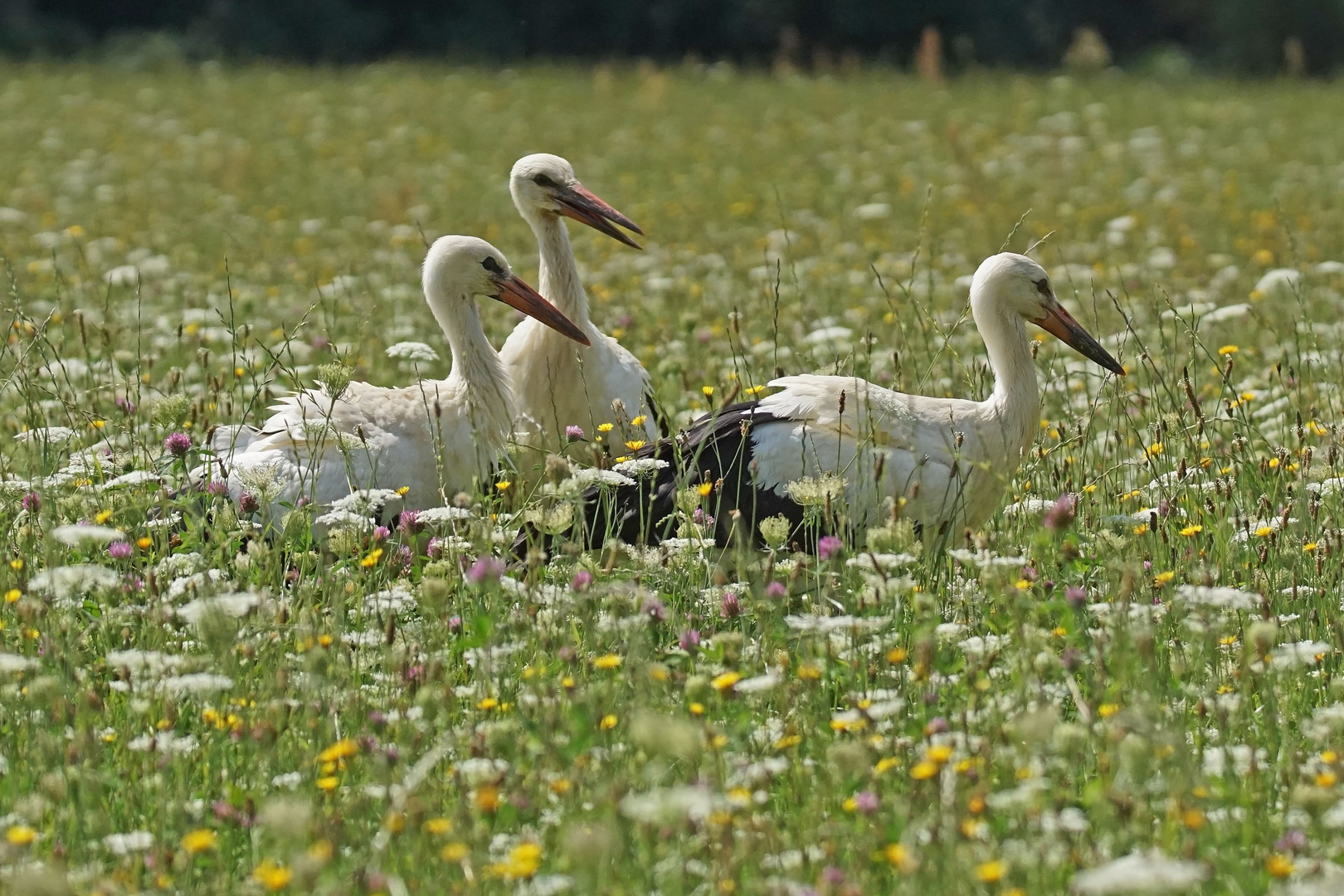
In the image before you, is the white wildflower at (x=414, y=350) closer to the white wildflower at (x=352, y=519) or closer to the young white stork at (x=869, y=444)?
the young white stork at (x=869, y=444)

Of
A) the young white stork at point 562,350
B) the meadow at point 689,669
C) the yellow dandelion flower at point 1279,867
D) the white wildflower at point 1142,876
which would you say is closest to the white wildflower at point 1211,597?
the meadow at point 689,669

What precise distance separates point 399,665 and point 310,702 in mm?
166

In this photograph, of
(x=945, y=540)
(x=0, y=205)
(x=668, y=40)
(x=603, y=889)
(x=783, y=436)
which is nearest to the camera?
(x=603, y=889)

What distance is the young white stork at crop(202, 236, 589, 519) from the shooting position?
4633mm

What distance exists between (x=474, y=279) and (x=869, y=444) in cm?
160

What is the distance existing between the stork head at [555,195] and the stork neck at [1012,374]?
58.3 inches

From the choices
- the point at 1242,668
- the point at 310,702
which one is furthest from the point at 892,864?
the point at 310,702

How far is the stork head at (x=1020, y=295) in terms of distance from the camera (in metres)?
4.73

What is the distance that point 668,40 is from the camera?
28.4 metres

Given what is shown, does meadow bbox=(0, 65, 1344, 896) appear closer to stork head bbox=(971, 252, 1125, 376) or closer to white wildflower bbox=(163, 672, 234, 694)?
white wildflower bbox=(163, 672, 234, 694)

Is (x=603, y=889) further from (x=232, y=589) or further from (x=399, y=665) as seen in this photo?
(x=232, y=589)

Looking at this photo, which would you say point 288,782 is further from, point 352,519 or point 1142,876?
point 1142,876

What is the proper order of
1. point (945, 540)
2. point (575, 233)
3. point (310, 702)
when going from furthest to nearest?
point (575, 233) < point (945, 540) < point (310, 702)

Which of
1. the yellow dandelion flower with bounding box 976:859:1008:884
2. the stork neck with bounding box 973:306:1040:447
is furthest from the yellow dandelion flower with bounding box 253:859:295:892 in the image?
the stork neck with bounding box 973:306:1040:447
